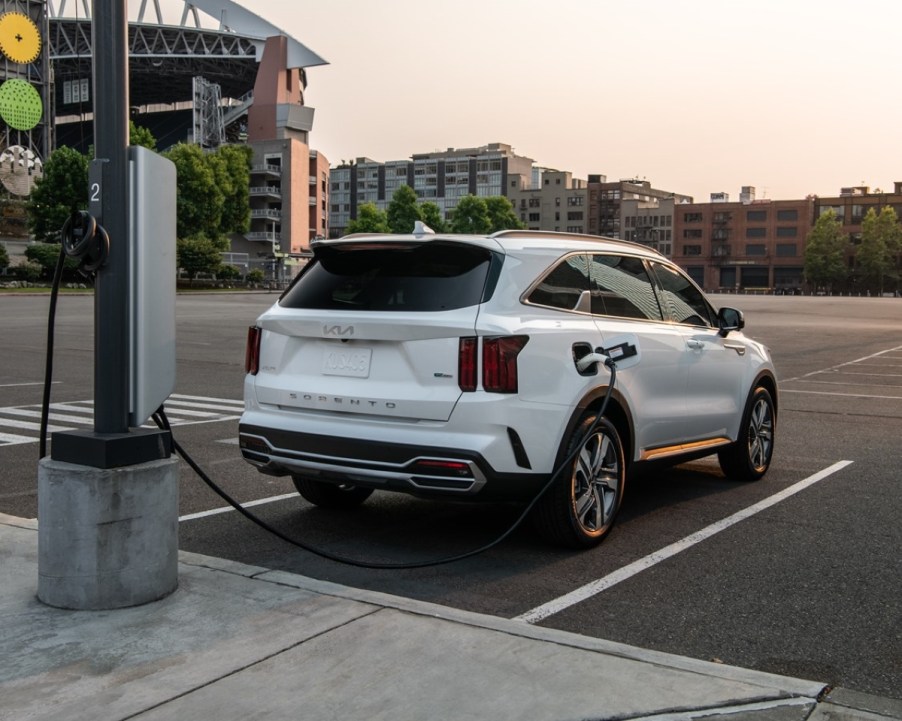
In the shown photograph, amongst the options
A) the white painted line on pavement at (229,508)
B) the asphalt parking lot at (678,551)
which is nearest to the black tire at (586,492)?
the asphalt parking lot at (678,551)

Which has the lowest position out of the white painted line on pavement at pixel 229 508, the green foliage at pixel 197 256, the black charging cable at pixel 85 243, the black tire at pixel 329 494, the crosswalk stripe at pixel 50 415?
the crosswalk stripe at pixel 50 415

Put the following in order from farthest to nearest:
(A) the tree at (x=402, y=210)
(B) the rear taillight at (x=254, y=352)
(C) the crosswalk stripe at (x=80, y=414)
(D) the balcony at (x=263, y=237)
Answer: (A) the tree at (x=402, y=210), (D) the balcony at (x=263, y=237), (C) the crosswalk stripe at (x=80, y=414), (B) the rear taillight at (x=254, y=352)

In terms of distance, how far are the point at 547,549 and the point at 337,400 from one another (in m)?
1.53

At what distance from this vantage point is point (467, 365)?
5215 millimetres

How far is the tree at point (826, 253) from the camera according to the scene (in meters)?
147

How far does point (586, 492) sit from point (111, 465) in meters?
2.66

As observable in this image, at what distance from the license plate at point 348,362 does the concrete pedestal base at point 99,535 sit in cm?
128

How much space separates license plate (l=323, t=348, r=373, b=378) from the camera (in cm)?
546

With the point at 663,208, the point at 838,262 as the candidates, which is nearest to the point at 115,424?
the point at 838,262

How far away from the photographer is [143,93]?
14825 centimetres

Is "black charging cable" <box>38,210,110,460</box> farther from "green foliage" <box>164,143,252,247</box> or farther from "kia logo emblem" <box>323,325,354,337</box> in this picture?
"green foliage" <box>164,143,252,247</box>

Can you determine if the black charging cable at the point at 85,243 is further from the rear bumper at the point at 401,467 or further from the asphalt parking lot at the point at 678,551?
the asphalt parking lot at the point at 678,551

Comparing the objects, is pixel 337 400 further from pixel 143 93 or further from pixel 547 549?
pixel 143 93

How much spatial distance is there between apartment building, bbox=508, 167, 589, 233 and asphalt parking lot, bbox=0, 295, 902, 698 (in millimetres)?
183357
